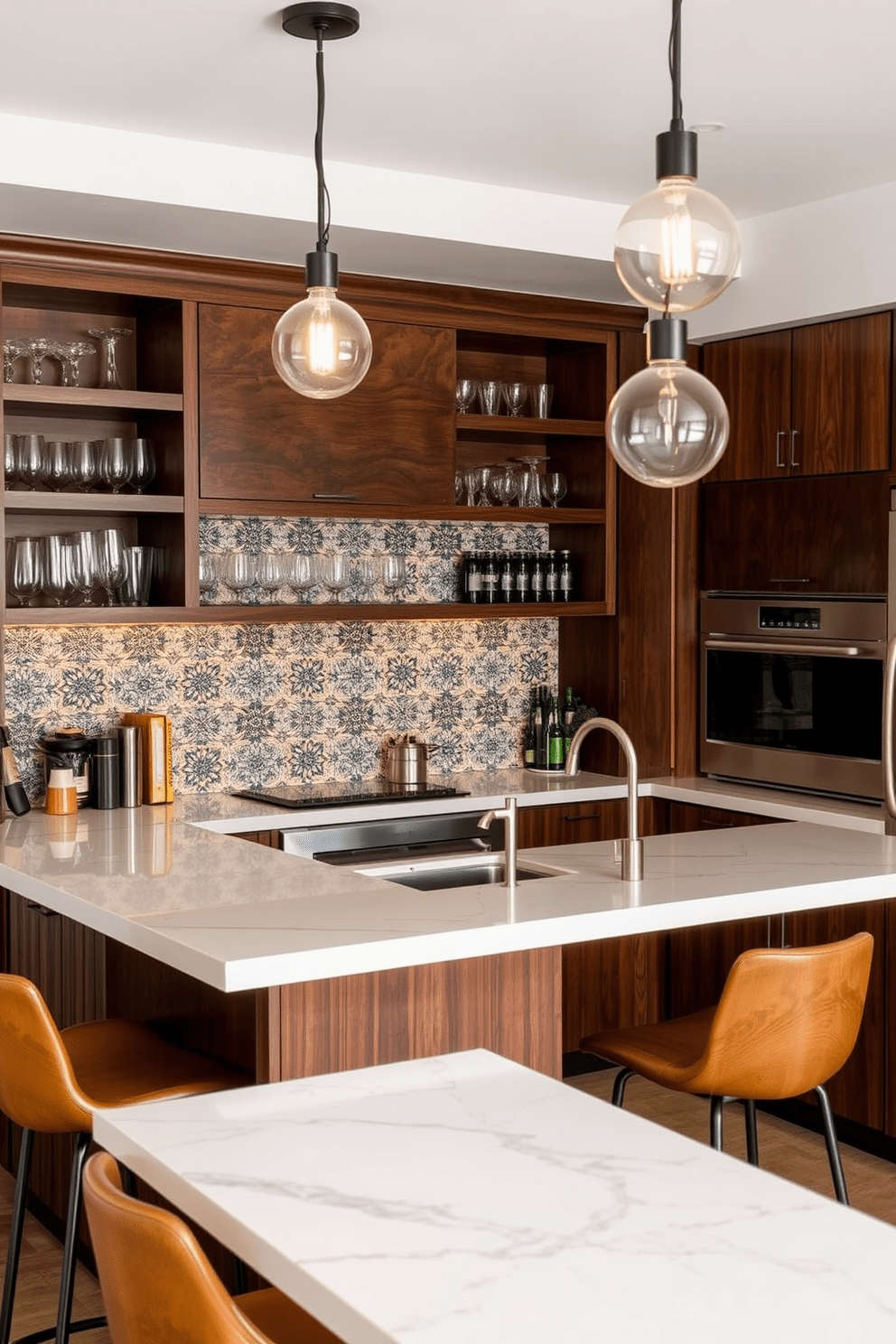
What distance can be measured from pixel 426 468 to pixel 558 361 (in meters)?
0.92

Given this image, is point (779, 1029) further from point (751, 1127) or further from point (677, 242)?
point (677, 242)

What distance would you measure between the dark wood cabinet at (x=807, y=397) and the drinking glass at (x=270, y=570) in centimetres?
148

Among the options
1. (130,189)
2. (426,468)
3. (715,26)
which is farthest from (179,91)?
(426,468)

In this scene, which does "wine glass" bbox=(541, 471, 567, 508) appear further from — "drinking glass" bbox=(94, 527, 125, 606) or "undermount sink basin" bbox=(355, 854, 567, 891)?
"undermount sink basin" bbox=(355, 854, 567, 891)

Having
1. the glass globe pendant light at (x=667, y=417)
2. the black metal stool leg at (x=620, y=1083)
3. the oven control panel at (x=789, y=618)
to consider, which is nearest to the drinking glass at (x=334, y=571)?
the oven control panel at (x=789, y=618)

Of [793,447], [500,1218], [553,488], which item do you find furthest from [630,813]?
[553,488]

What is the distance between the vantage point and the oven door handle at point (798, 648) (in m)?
4.33

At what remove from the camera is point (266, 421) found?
441 centimetres

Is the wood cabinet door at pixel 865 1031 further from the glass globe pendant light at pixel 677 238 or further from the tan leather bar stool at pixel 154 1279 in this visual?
the tan leather bar stool at pixel 154 1279

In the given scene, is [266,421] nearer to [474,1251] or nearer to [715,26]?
[715,26]

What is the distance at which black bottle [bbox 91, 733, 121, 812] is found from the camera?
4.26m

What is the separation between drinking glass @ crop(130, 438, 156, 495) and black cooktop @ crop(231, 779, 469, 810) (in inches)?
40.4

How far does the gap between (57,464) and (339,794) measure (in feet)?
4.30

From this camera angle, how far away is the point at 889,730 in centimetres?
409
